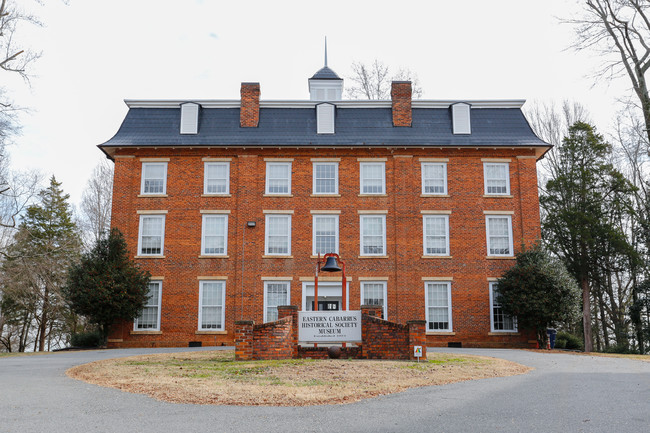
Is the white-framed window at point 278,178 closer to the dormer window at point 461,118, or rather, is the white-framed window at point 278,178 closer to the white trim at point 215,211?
the white trim at point 215,211

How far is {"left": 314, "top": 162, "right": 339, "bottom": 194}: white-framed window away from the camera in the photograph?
26.4 metres

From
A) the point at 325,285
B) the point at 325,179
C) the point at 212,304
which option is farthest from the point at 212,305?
the point at 325,179

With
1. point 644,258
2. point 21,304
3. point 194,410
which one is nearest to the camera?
point 194,410

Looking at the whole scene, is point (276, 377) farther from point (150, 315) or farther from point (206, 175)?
point (206, 175)

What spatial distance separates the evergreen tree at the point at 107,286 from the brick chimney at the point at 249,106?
25.5ft

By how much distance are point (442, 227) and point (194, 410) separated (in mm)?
18945

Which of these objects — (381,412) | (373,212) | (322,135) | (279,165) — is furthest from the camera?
(322,135)

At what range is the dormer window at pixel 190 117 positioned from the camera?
2711cm

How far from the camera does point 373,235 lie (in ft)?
84.5

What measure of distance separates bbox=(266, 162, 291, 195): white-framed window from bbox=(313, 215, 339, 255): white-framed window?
195 centimetres

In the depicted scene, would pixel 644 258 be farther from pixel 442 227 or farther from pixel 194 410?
pixel 194 410

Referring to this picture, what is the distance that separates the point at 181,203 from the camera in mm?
26062

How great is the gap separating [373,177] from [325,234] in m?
3.42

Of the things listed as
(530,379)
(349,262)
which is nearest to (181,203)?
(349,262)
